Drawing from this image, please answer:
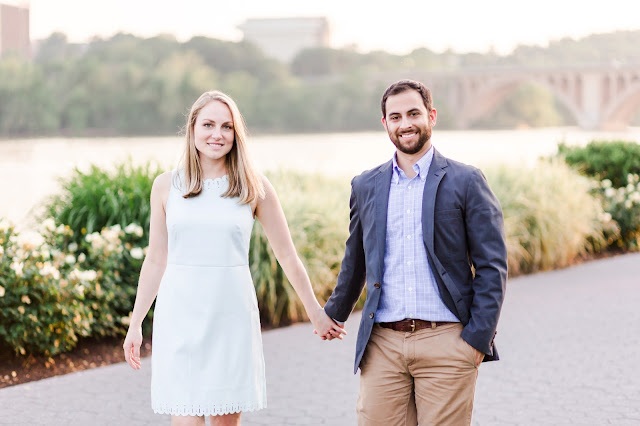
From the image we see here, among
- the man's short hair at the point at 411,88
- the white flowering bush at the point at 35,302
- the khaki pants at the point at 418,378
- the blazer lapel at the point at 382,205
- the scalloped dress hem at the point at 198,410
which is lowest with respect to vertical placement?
the white flowering bush at the point at 35,302

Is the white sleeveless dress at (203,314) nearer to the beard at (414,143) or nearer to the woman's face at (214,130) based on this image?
the woman's face at (214,130)

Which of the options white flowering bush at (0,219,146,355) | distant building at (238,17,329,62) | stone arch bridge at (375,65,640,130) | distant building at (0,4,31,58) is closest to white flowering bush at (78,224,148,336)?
white flowering bush at (0,219,146,355)

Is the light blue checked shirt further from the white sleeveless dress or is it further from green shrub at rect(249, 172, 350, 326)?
green shrub at rect(249, 172, 350, 326)

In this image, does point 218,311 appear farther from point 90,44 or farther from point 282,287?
point 90,44

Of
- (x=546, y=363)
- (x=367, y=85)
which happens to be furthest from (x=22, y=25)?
(x=546, y=363)

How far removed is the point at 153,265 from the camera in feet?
9.09

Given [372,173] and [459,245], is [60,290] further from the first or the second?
[459,245]

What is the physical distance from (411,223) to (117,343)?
3858 millimetres

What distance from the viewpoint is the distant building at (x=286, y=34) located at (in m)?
54.2

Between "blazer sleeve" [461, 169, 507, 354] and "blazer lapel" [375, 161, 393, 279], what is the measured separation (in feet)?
0.82

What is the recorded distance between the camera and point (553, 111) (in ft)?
218

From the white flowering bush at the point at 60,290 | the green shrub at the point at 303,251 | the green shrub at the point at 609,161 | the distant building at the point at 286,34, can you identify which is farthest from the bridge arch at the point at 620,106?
the white flowering bush at the point at 60,290

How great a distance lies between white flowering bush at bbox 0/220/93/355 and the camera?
501 cm

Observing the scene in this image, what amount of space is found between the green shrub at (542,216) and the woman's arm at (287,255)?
5.92 m
